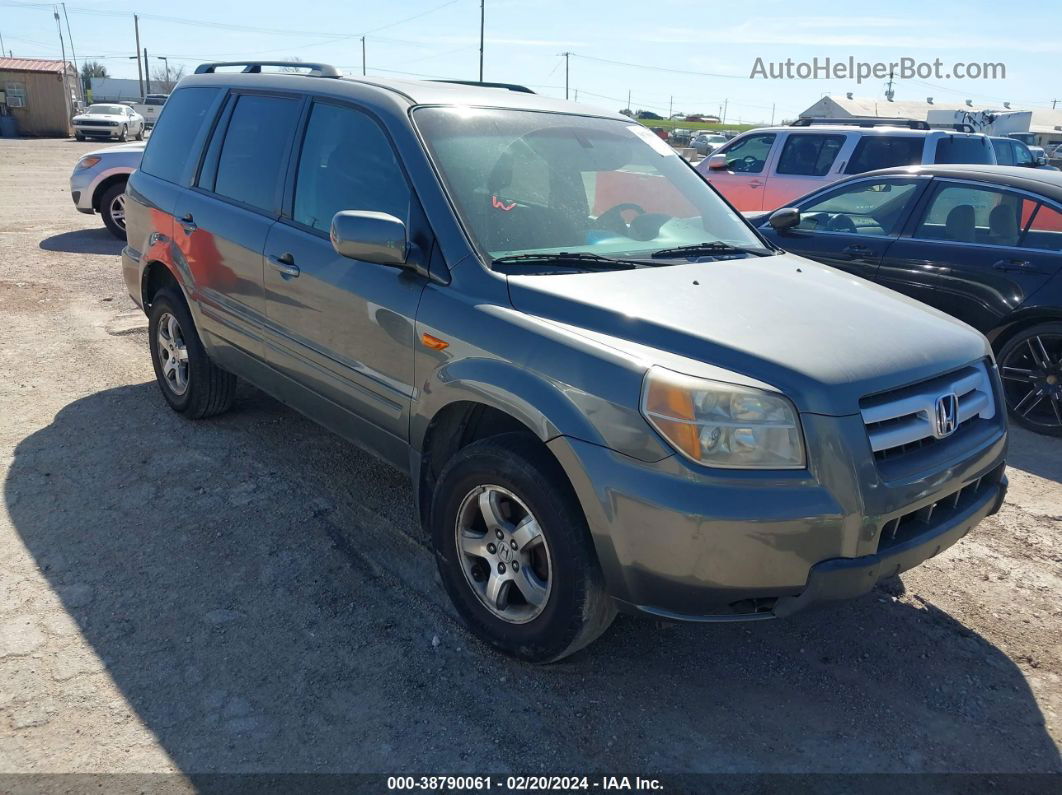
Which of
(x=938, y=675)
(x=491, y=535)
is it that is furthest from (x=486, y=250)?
(x=938, y=675)

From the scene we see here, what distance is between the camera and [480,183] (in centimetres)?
343

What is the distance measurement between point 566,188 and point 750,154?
28.1 ft

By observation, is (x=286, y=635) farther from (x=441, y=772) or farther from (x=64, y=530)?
(x=64, y=530)

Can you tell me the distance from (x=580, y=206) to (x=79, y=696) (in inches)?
103

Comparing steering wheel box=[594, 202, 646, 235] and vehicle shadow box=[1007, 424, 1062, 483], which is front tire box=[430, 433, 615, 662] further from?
vehicle shadow box=[1007, 424, 1062, 483]

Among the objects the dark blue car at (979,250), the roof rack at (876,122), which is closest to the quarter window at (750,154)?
the roof rack at (876,122)

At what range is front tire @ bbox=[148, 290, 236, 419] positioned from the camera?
5.06m

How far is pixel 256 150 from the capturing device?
4.37m

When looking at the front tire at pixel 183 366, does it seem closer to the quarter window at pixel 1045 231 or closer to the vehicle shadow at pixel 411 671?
the vehicle shadow at pixel 411 671

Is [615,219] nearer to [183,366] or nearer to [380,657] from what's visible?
[380,657]

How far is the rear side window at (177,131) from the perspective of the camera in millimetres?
4949

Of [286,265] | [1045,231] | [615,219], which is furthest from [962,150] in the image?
[286,265]

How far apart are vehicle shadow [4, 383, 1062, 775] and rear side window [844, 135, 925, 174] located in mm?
7461

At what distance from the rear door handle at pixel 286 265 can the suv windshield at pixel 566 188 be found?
89 centimetres
